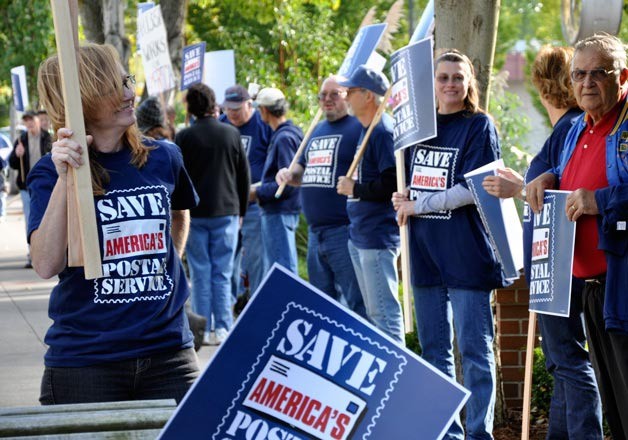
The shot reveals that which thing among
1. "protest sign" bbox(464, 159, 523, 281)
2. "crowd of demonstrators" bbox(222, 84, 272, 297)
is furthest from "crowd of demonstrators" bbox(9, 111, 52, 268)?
"protest sign" bbox(464, 159, 523, 281)

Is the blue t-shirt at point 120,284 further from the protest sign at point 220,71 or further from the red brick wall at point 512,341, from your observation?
the protest sign at point 220,71

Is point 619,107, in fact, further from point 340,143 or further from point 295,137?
point 295,137

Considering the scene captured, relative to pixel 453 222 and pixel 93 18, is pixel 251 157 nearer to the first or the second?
pixel 453 222

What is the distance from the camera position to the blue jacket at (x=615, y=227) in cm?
442

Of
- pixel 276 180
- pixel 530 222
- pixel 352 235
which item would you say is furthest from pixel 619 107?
pixel 276 180

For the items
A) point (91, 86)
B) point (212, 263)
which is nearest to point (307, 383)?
point (91, 86)

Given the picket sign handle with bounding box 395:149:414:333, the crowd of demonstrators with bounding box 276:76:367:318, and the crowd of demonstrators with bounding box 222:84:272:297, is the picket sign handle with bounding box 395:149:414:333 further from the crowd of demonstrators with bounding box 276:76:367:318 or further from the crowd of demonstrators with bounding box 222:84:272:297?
the crowd of demonstrators with bounding box 222:84:272:297

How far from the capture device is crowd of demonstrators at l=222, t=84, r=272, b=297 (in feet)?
35.3

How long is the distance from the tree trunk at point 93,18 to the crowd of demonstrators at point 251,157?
8093 mm

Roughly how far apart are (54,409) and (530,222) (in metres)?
2.83

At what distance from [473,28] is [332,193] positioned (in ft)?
6.81

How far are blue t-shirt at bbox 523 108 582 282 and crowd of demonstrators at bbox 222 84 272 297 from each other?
534cm

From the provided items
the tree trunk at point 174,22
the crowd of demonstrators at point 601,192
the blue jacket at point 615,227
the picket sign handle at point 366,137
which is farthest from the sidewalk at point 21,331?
the tree trunk at point 174,22

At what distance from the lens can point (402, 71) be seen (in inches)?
259
